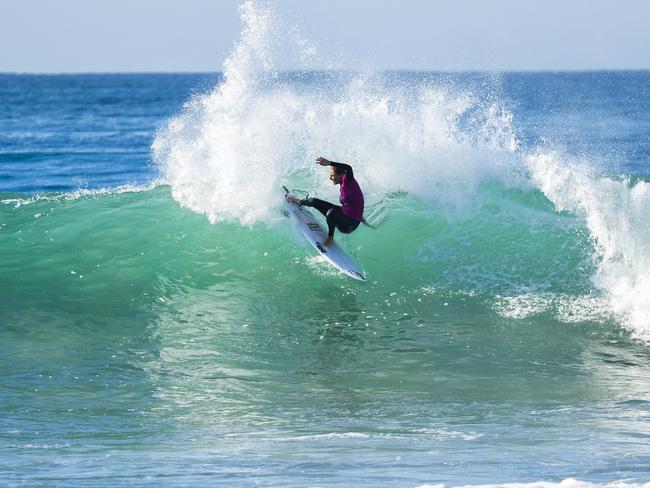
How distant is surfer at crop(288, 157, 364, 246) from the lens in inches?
436

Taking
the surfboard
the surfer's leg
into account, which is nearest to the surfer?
the surfer's leg

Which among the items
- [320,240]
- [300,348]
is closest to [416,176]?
[320,240]

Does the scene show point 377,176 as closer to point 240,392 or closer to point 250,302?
point 250,302

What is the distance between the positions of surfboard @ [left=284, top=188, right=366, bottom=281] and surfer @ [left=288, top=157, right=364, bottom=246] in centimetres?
26

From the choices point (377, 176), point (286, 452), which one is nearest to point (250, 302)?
point (377, 176)

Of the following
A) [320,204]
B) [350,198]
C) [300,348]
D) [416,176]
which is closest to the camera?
[300,348]

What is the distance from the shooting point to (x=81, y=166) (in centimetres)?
2670

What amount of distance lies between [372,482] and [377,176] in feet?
29.1

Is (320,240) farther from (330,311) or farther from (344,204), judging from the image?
(330,311)

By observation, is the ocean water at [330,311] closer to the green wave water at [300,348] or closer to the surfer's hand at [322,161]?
the green wave water at [300,348]

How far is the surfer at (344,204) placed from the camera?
1106cm

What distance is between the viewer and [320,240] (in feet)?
38.2

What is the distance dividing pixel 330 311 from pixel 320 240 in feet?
3.80

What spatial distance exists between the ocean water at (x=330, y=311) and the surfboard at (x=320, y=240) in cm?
32
